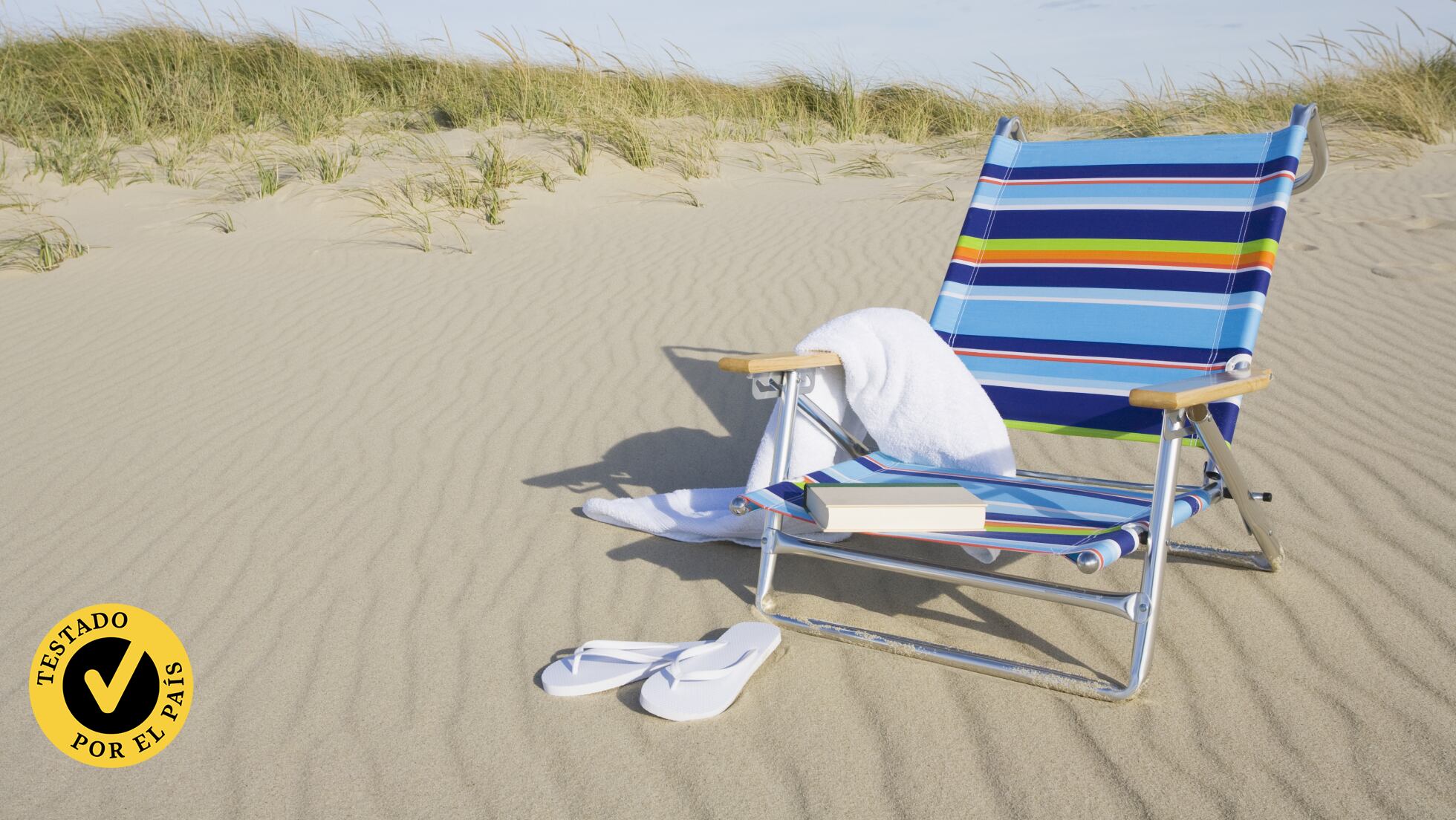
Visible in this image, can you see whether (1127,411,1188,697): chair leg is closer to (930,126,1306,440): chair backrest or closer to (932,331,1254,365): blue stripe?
(930,126,1306,440): chair backrest

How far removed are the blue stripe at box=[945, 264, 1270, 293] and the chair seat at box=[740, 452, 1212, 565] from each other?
663mm

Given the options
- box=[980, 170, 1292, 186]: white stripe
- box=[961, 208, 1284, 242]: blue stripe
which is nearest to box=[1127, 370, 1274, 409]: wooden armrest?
box=[961, 208, 1284, 242]: blue stripe

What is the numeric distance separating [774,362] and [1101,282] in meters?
1.10

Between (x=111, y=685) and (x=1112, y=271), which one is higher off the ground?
(x=1112, y=271)

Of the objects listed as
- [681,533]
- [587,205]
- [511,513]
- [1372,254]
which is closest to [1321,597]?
[681,533]

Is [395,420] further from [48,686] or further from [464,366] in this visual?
[48,686]

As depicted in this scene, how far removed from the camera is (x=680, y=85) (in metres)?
10.9

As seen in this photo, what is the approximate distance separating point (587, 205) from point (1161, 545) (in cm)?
616

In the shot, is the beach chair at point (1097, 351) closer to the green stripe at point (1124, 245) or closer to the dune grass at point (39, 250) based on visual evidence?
the green stripe at point (1124, 245)

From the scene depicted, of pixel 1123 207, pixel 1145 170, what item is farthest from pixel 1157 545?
pixel 1145 170

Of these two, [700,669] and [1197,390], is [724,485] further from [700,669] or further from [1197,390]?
[1197,390]

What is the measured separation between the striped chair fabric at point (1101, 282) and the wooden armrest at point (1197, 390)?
12.4 inches

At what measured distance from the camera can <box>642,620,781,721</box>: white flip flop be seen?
211 cm

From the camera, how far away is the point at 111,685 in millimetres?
2303
